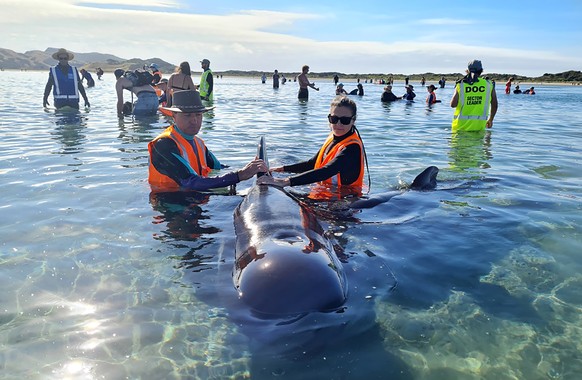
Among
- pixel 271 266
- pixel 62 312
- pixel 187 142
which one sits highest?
pixel 187 142

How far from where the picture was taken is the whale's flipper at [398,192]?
735cm

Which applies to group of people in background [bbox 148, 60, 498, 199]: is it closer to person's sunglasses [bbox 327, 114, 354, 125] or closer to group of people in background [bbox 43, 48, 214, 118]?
person's sunglasses [bbox 327, 114, 354, 125]

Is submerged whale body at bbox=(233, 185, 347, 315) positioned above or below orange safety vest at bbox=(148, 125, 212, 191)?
below

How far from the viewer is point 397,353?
3.70 metres

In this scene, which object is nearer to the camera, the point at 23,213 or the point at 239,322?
the point at 239,322

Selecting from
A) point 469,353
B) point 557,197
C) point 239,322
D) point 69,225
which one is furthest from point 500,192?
point 69,225

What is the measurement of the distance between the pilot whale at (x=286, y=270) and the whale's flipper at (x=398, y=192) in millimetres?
2262

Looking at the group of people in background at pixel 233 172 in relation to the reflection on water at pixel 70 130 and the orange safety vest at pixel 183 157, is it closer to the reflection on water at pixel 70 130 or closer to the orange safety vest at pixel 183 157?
the orange safety vest at pixel 183 157

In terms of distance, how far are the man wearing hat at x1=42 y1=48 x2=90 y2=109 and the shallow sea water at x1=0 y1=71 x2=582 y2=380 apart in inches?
339

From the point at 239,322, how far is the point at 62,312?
1.74m

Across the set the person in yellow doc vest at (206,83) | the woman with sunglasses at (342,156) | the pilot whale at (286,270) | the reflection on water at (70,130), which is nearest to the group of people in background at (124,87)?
the reflection on water at (70,130)

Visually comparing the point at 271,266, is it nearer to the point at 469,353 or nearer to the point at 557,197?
the point at 469,353

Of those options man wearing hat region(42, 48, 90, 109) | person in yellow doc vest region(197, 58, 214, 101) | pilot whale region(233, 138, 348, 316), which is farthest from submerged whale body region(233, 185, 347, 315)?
person in yellow doc vest region(197, 58, 214, 101)

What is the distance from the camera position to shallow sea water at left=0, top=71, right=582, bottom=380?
3605mm
